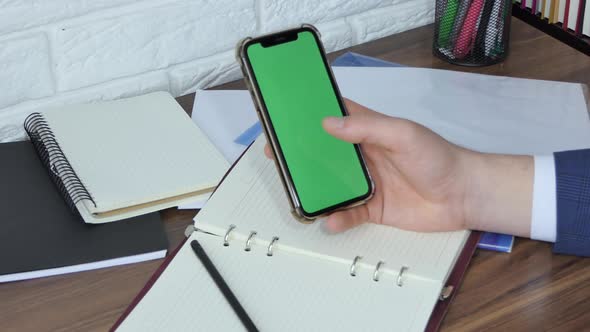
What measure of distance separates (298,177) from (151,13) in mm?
363

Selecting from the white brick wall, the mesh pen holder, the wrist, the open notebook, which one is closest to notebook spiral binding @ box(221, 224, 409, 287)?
the open notebook

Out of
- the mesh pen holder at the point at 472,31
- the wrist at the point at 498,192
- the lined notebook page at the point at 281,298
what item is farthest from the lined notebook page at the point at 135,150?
the mesh pen holder at the point at 472,31

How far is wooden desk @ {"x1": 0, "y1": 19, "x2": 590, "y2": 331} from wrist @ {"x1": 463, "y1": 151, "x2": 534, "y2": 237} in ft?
0.09

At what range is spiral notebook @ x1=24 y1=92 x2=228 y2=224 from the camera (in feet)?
2.50

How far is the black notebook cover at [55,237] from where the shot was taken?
706 millimetres

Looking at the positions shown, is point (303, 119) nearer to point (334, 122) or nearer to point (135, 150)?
point (334, 122)

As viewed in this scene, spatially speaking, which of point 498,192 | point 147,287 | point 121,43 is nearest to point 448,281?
point 498,192

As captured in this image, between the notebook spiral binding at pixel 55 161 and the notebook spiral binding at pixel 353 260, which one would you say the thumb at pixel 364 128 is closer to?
the notebook spiral binding at pixel 353 260

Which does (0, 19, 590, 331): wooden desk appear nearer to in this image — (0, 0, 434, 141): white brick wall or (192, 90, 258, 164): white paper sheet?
(192, 90, 258, 164): white paper sheet

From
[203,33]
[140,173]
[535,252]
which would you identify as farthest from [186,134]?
[535,252]

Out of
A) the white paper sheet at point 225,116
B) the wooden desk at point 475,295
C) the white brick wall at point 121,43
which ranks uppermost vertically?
the white brick wall at point 121,43

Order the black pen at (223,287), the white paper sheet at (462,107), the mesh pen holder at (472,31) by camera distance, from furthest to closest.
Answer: the mesh pen holder at (472,31), the white paper sheet at (462,107), the black pen at (223,287)

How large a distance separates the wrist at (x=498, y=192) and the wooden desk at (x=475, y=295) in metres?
0.03

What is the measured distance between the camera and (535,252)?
2.40 feet
